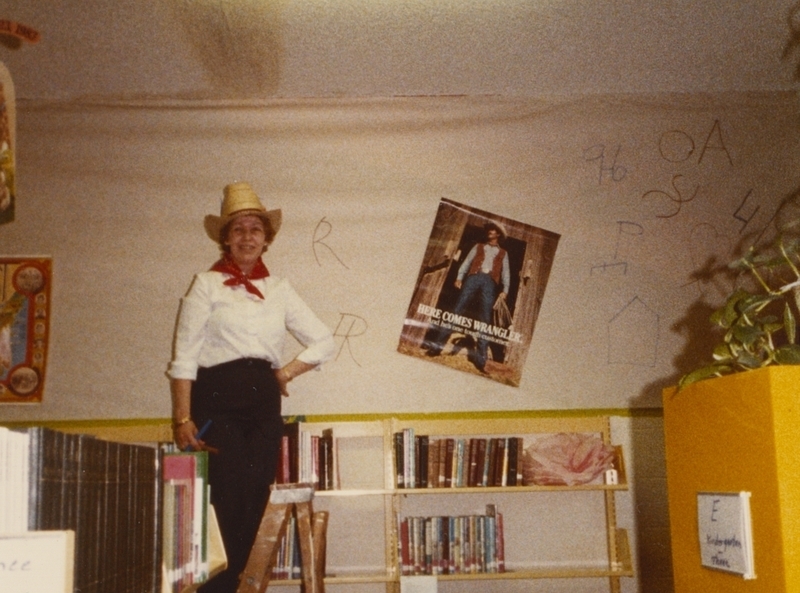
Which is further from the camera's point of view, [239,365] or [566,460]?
[566,460]

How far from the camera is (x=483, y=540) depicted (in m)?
3.58

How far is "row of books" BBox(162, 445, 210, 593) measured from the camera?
76.0 inches

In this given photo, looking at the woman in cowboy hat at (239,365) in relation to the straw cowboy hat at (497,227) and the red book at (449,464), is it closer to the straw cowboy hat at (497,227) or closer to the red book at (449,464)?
the red book at (449,464)

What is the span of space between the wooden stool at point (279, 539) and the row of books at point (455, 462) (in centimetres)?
56

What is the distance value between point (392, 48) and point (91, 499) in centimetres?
270

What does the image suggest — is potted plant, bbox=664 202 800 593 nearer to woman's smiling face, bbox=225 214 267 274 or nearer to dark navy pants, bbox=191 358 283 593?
dark navy pants, bbox=191 358 283 593

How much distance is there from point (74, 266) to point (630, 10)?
9.24ft

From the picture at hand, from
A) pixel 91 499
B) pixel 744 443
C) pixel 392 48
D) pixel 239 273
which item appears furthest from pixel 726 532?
pixel 392 48

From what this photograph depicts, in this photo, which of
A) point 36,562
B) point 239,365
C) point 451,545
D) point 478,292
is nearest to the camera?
point 36,562

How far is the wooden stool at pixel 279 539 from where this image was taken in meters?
2.86

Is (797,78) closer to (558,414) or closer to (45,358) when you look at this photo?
(558,414)

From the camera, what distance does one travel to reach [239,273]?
3459 mm

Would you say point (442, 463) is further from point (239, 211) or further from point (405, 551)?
point (239, 211)

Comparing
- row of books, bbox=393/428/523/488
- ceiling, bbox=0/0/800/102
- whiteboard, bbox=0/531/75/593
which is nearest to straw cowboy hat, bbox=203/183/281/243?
ceiling, bbox=0/0/800/102
